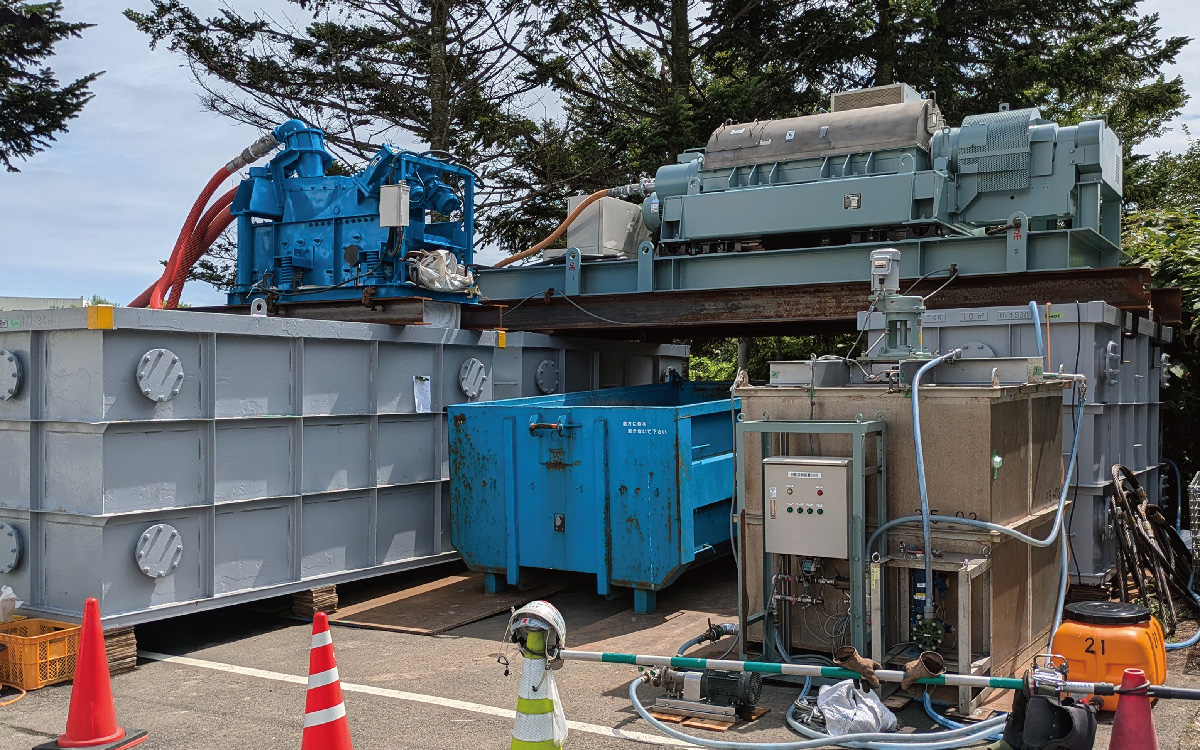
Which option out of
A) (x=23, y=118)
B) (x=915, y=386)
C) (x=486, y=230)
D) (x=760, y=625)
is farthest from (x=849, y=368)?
(x=23, y=118)

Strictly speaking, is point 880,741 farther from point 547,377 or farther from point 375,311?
point 547,377

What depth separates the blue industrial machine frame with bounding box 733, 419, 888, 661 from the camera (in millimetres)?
5449

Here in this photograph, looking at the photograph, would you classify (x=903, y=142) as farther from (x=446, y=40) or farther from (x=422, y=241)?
(x=446, y=40)

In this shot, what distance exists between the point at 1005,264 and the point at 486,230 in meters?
13.0

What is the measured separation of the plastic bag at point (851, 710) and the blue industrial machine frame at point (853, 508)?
0.46 meters

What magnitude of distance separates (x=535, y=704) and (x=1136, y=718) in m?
2.45

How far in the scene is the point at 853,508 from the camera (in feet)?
17.9

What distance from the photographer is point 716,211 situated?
10.2 metres

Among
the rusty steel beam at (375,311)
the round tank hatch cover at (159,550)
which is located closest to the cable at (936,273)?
the rusty steel beam at (375,311)

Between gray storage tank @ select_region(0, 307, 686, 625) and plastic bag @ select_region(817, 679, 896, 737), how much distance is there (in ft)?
15.1

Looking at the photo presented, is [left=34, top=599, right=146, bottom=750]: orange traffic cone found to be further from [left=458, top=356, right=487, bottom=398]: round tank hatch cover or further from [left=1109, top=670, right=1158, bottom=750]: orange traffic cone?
[left=458, top=356, right=487, bottom=398]: round tank hatch cover

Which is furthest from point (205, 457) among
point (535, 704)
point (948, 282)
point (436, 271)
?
point (948, 282)

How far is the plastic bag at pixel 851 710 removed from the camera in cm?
490

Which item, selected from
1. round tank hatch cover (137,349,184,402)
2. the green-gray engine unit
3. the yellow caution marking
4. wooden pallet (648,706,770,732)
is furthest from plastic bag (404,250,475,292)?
wooden pallet (648,706,770,732)
